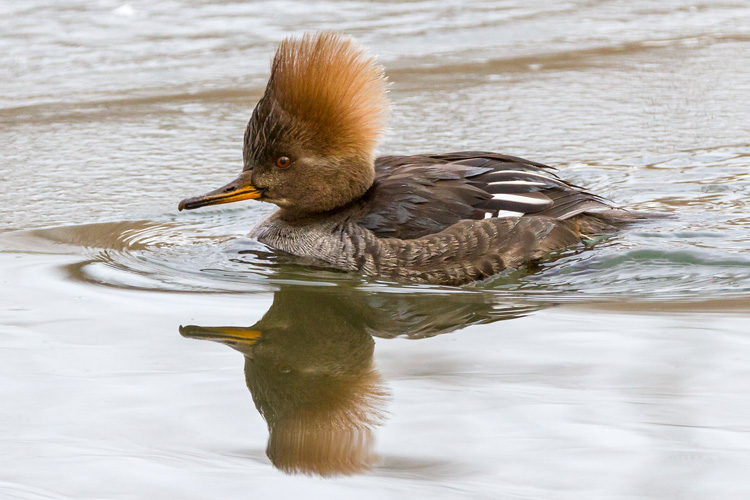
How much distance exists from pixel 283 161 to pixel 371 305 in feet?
4.05

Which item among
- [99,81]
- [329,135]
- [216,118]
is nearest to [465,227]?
[329,135]

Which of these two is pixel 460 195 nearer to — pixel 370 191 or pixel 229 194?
pixel 370 191

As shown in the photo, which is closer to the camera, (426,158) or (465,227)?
(465,227)

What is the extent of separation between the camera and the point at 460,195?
537cm

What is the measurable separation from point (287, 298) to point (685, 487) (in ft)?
7.62

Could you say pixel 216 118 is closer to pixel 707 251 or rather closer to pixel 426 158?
pixel 426 158

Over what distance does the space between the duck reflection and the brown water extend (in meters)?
0.01

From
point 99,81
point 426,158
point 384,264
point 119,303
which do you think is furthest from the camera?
point 99,81

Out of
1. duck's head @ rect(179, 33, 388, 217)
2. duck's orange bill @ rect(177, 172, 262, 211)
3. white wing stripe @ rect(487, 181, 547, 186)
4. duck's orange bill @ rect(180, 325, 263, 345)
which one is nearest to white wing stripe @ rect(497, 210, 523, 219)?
white wing stripe @ rect(487, 181, 547, 186)

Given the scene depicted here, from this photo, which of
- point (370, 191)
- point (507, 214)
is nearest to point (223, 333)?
point (370, 191)

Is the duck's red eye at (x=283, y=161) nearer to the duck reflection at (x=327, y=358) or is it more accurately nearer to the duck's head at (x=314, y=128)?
the duck's head at (x=314, y=128)

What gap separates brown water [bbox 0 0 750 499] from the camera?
118 inches

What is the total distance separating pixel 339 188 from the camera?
5508mm

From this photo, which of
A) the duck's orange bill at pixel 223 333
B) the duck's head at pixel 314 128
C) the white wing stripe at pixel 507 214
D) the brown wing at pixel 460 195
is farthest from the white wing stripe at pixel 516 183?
the duck's orange bill at pixel 223 333
